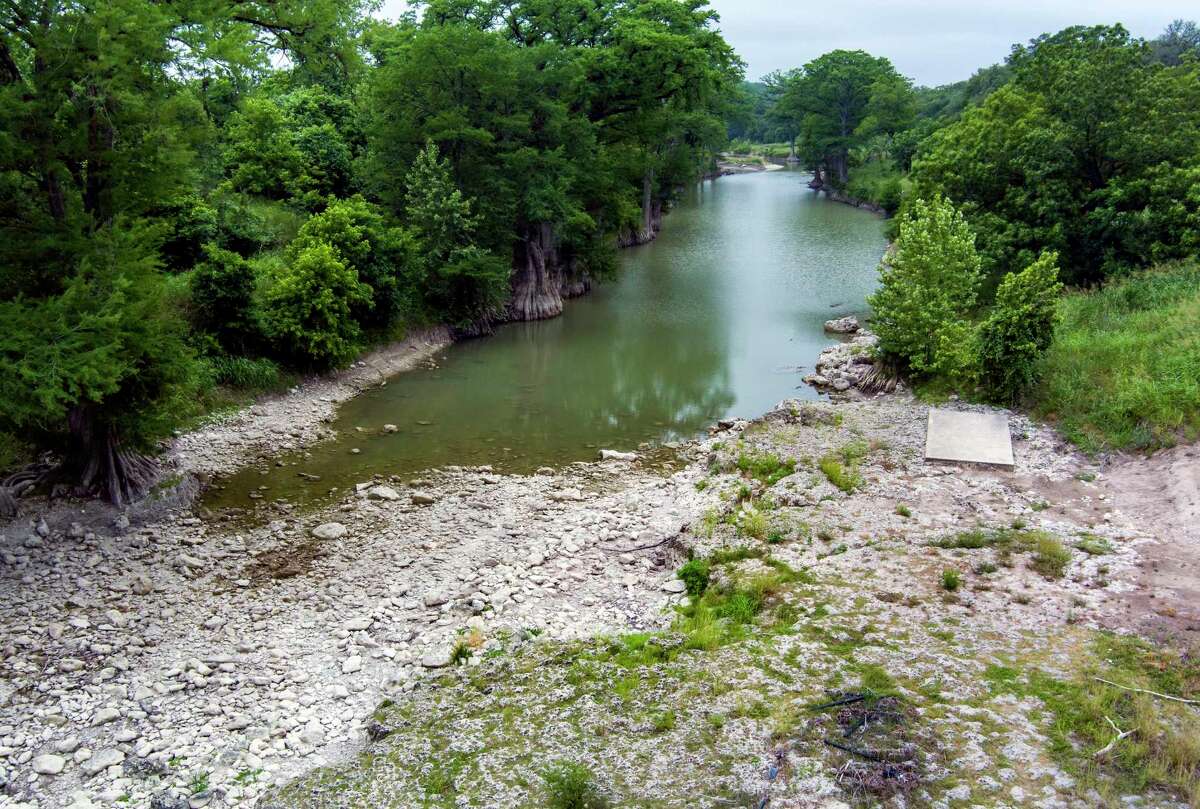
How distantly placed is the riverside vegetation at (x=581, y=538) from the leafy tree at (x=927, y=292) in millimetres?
100

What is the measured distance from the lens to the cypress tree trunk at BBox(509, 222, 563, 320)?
31406mm

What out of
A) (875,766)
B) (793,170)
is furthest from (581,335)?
(793,170)

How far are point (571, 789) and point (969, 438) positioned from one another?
12600 millimetres

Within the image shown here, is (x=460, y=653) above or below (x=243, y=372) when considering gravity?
below

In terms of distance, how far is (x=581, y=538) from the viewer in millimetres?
14406

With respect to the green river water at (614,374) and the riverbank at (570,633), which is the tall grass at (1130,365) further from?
the green river water at (614,374)

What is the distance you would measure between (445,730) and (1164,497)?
41.3ft

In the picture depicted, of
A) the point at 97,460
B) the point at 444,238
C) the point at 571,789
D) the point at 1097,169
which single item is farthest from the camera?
the point at 444,238

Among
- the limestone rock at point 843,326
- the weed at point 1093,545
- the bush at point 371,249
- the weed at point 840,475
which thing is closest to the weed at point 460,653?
the weed at point 840,475

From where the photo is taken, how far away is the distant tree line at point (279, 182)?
12547mm

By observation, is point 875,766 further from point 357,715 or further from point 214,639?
point 214,639

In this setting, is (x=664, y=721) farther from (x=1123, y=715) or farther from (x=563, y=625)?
(x=1123, y=715)

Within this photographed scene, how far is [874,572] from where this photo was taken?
1185 cm

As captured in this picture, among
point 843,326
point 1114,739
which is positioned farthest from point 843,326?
point 1114,739
